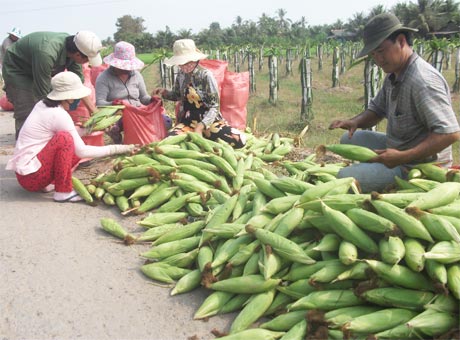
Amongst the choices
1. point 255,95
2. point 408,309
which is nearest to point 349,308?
point 408,309

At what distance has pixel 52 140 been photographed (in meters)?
4.37

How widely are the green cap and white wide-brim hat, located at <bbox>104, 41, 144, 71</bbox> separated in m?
3.40

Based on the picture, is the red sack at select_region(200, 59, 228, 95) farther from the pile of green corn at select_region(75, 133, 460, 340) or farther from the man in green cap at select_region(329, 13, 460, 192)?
the man in green cap at select_region(329, 13, 460, 192)

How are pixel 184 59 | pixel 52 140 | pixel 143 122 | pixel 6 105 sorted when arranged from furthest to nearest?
1. pixel 6 105
2. pixel 143 122
3. pixel 184 59
4. pixel 52 140

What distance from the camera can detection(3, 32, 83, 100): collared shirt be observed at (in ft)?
17.7

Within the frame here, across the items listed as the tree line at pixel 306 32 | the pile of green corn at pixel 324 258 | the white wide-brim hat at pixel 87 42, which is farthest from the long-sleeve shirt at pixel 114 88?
the tree line at pixel 306 32

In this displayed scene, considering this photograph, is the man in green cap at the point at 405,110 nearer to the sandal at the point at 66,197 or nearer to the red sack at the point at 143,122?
the sandal at the point at 66,197

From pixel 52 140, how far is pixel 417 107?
3.25 meters

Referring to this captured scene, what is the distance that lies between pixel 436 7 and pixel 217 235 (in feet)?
152

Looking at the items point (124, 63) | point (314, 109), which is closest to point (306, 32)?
point (314, 109)

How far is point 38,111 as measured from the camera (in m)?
4.41

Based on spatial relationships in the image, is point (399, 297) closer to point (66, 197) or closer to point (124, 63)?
point (66, 197)

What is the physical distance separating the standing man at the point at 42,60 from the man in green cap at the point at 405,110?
3.36 meters

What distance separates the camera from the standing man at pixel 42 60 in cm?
535
